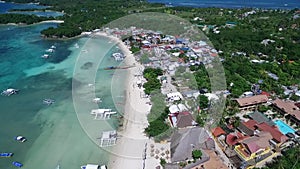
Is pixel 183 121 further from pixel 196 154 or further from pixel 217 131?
pixel 196 154

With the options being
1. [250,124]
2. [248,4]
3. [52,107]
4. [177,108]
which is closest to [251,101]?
[250,124]

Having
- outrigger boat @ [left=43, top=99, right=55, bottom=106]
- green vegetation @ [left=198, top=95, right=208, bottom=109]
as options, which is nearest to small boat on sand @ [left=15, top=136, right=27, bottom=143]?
outrigger boat @ [left=43, top=99, right=55, bottom=106]

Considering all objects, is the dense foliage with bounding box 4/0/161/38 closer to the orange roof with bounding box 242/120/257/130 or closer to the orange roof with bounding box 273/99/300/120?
the orange roof with bounding box 242/120/257/130

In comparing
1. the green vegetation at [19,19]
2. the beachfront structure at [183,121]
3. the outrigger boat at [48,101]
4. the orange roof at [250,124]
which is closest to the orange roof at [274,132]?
the orange roof at [250,124]

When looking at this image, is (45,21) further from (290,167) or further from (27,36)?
(290,167)

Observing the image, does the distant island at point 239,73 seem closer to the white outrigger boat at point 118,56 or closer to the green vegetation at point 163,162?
the green vegetation at point 163,162

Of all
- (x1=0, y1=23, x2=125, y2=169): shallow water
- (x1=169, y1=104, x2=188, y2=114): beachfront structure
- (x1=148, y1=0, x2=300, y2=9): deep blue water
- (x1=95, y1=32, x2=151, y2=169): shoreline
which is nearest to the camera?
(x1=95, y1=32, x2=151, y2=169): shoreline
